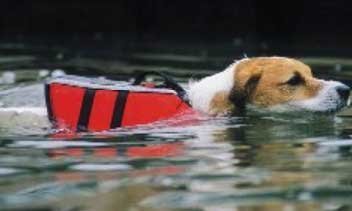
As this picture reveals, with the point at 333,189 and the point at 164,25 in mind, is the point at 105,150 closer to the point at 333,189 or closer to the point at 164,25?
the point at 333,189

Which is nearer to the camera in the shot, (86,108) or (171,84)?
(86,108)

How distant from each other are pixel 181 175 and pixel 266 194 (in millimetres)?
609

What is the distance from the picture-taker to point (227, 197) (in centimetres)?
416

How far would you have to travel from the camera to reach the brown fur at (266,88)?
21.8 ft

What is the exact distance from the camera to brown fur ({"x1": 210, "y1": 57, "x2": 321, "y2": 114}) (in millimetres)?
6652

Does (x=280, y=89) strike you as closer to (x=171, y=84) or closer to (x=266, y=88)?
(x=266, y=88)

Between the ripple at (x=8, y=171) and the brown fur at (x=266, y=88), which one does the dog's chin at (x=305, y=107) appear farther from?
the ripple at (x=8, y=171)

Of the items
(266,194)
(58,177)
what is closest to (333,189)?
(266,194)

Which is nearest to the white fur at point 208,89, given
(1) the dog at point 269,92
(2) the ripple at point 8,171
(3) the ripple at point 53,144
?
(1) the dog at point 269,92

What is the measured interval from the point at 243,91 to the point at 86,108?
108cm

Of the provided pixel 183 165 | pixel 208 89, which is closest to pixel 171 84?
pixel 208 89

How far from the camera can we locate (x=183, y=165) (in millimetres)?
4953

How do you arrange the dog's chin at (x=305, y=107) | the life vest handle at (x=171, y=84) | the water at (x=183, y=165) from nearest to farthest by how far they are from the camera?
1. the water at (x=183, y=165)
2. the dog's chin at (x=305, y=107)
3. the life vest handle at (x=171, y=84)

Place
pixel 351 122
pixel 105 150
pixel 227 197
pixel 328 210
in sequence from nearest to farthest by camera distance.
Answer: pixel 328 210, pixel 227 197, pixel 105 150, pixel 351 122
